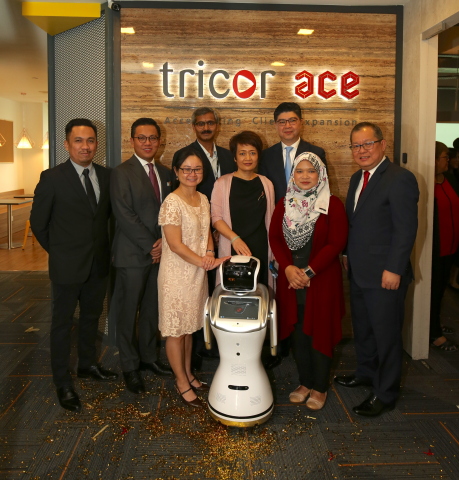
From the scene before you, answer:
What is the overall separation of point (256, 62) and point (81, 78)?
4.91 ft

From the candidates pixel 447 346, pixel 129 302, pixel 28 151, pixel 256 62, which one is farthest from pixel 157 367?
pixel 28 151

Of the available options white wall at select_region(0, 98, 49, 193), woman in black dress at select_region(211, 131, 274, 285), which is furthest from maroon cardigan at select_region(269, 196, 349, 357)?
white wall at select_region(0, 98, 49, 193)

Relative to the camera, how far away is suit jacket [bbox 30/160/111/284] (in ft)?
9.73

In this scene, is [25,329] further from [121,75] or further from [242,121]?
[242,121]

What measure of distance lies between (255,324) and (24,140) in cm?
1083

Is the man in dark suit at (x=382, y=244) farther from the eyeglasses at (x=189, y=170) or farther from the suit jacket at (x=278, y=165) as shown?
the eyeglasses at (x=189, y=170)

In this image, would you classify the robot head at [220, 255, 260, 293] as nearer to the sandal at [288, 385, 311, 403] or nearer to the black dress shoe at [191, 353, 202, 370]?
the sandal at [288, 385, 311, 403]

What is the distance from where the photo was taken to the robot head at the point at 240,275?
8.84 feet

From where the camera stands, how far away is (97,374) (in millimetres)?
3400

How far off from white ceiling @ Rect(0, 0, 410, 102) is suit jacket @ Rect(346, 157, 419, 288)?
6.26 feet

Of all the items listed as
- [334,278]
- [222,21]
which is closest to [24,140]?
[222,21]

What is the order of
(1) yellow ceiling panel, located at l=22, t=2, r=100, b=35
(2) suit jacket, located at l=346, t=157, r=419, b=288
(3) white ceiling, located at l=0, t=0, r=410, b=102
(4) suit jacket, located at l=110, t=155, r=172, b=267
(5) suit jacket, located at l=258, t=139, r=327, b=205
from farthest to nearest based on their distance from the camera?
(3) white ceiling, located at l=0, t=0, r=410, b=102
(1) yellow ceiling panel, located at l=22, t=2, r=100, b=35
(5) suit jacket, located at l=258, t=139, r=327, b=205
(4) suit jacket, located at l=110, t=155, r=172, b=267
(2) suit jacket, located at l=346, t=157, r=419, b=288

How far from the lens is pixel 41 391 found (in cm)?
326

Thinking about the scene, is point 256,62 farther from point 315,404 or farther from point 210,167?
point 315,404
